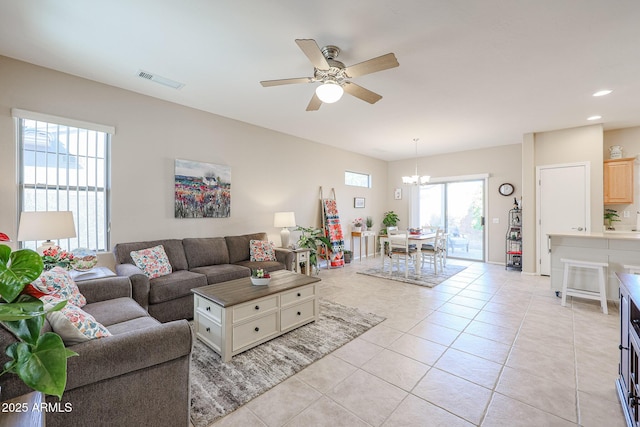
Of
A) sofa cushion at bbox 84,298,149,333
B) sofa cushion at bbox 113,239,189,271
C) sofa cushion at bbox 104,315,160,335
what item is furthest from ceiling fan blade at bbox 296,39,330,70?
sofa cushion at bbox 113,239,189,271

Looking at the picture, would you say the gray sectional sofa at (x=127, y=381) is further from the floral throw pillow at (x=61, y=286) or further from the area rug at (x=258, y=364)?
the floral throw pillow at (x=61, y=286)

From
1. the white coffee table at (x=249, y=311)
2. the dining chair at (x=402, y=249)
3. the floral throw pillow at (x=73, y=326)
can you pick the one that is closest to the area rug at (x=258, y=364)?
the white coffee table at (x=249, y=311)

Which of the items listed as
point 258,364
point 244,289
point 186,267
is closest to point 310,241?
point 186,267

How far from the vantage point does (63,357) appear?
71 centimetres

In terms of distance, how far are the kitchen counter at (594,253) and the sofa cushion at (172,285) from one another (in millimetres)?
4880

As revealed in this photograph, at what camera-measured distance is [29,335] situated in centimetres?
75

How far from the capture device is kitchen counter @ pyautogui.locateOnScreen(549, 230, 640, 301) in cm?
342

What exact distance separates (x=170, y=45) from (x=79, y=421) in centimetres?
283

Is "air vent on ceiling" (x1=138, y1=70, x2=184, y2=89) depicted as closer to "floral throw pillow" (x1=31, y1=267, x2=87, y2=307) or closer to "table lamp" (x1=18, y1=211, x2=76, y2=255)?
"table lamp" (x1=18, y1=211, x2=76, y2=255)

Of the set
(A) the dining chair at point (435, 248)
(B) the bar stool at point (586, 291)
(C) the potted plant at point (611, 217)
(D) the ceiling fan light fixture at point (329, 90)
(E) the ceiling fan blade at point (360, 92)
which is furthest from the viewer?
(A) the dining chair at point (435, 248)

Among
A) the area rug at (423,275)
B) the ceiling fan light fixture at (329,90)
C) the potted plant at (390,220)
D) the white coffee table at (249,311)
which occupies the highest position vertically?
the ceiling fan light fixture at (329,90)

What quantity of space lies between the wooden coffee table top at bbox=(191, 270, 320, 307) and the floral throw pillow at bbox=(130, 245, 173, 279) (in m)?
0.84

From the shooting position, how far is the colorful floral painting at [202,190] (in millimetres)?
3988

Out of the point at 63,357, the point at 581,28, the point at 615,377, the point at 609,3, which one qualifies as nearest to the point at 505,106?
the point at 581,28
